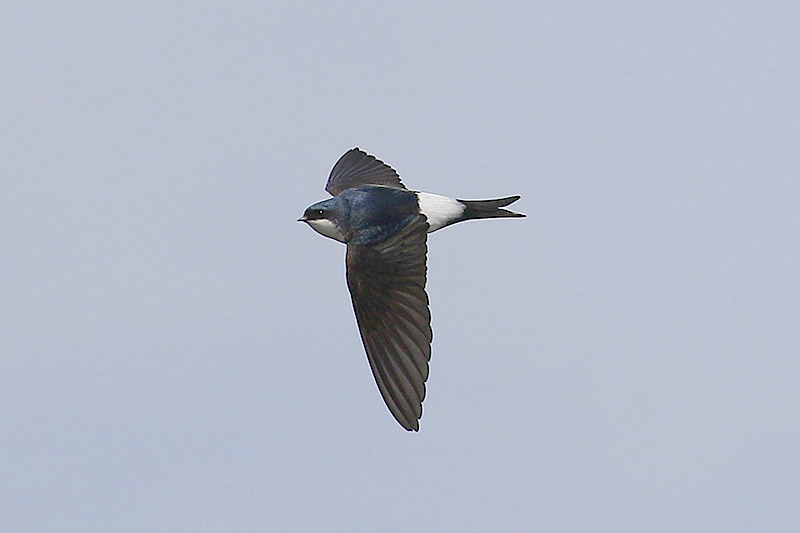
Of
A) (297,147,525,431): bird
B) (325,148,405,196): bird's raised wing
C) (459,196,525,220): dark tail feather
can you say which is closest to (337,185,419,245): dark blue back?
(297,147,525,431): bird

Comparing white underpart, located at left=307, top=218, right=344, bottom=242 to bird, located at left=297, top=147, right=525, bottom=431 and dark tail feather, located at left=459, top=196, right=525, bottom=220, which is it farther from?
dark tail feather, located at left=459, top=196, right=525, bottom=220

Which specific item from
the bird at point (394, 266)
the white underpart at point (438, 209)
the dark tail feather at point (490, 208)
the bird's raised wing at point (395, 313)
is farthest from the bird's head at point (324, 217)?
the dark tail feather at point (490, 208)

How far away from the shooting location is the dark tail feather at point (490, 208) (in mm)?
11586

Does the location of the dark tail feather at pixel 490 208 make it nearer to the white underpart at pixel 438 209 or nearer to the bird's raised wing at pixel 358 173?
the white underpart at pixel 438 209

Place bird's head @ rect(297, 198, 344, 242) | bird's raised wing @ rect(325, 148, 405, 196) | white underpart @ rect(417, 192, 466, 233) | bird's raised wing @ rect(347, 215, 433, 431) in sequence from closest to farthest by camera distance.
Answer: bird's raised wing @ rect(347, 215, 433, 431)
bird's head @ rect(297, 198, 344, 242)
white underpart @ rect(417, 192, 466, 233)
bird's raised wing @ rect(325, 148, 405, 196)

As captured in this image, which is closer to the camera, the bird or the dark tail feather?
the bird

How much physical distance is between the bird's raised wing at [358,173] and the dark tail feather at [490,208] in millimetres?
972

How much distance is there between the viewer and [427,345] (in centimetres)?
1049

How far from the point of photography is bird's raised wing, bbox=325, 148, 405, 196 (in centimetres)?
1260

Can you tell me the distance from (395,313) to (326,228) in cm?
96

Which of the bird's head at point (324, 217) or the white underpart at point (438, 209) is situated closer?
the bird's head at point (324, 217)

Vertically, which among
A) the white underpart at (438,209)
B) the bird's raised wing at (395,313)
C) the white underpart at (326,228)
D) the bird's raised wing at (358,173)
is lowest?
the bird's raised wing at (395,313)

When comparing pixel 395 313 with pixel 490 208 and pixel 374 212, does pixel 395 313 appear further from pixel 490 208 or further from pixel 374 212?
pixel 490 208

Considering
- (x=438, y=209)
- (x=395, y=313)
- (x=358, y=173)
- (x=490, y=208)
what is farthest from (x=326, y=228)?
(x=358, y=173)
